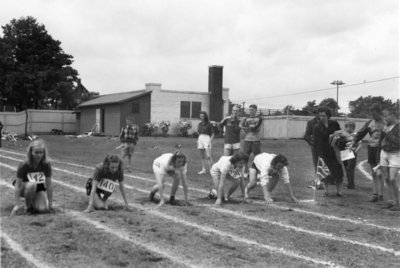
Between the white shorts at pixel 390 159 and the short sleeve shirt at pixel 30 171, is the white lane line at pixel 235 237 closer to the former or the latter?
the short sleeve shirt at pixel 30 171

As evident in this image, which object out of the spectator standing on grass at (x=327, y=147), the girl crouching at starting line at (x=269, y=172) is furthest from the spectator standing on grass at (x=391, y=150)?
the girl crouching at starting line at (x=269, y=172)

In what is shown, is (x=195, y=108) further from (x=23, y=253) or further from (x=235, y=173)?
(x=23, y=253)

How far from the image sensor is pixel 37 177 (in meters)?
7.31

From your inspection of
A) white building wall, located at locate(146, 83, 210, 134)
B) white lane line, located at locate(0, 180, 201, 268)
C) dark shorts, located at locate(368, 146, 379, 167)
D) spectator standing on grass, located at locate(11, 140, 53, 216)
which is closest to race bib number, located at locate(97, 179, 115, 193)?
white lane line, located at locate(0, 180, 201, 268)

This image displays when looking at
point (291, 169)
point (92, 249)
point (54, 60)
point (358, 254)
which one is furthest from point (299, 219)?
point (54, 60)

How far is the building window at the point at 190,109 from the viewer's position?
4206 centimetres

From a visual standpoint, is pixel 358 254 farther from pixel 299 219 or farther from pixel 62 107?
pixel 62 107

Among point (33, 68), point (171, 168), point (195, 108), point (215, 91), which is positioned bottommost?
point (171, 168)

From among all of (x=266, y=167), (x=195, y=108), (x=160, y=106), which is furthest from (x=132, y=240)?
(x=195, y=108)

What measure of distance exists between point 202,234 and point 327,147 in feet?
16.5

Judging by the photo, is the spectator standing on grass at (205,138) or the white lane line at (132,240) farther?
the spectator standing on grass at (205,138)

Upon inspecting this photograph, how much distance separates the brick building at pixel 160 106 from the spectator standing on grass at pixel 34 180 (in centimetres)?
3274

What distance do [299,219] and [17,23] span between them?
53295mm

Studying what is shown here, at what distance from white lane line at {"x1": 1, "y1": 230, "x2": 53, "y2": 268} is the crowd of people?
4.57 feet
